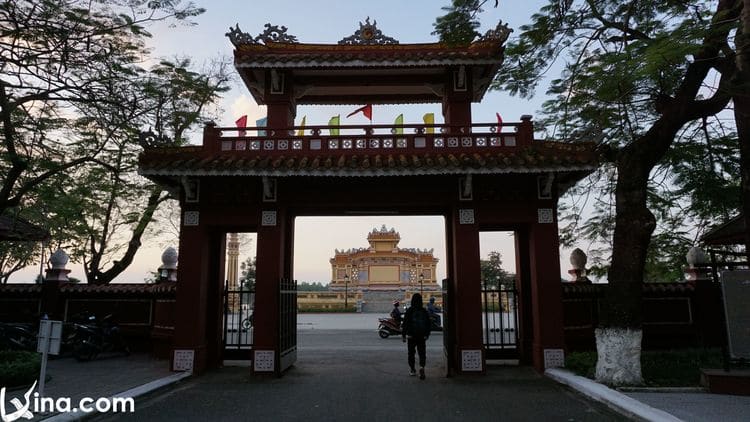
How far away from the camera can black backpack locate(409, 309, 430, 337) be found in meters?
9.66

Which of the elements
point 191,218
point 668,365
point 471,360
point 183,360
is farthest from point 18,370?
point 668,365

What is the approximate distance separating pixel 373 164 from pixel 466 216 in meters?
2.29

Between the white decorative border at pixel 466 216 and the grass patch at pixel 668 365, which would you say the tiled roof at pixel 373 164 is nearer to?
the white decorative border at pixel 466 216

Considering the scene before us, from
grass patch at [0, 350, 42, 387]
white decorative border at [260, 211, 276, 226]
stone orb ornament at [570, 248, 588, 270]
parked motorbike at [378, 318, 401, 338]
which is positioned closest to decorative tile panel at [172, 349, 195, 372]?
grass patch at [0, 350, 42, 387]

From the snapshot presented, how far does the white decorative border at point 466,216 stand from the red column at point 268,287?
3.75 meters

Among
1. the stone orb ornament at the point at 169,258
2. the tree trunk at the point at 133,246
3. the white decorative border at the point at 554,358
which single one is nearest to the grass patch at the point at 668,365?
the white decorative border at the point at 554,358

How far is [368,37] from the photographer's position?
490 inches

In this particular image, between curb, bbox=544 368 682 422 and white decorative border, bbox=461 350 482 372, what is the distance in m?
1.39

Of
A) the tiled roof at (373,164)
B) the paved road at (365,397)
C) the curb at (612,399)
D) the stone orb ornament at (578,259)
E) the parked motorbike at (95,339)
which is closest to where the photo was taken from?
the curb at (612,399)

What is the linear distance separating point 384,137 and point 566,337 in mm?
5933

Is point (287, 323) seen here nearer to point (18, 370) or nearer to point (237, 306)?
point (18, 370)

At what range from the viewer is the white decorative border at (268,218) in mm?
10250

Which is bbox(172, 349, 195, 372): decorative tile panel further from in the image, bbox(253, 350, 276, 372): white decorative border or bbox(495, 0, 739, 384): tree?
bbox(495, 0, 739, 384): tree

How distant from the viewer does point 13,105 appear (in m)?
8.03
